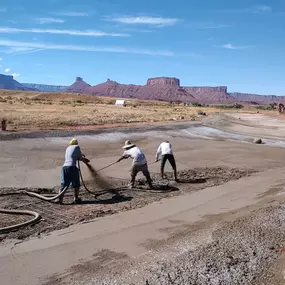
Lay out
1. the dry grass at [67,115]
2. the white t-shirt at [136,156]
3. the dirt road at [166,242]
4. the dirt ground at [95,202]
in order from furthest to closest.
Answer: the dry grass at [67,115] → the white t-shirt at [136,156] → the dirt ground at [95,202] → the dirt road at [166,242]

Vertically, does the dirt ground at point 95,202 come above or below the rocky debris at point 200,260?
below

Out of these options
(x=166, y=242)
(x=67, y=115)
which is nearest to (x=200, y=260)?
(x=166, y=242)

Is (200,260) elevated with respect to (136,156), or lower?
lower

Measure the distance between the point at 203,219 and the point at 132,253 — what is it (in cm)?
272

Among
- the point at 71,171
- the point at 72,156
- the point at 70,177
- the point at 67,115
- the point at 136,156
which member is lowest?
the point at 67,115

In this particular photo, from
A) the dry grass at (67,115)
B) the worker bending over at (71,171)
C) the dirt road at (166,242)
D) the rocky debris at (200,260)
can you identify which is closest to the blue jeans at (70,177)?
the worker bending over at (71,171)

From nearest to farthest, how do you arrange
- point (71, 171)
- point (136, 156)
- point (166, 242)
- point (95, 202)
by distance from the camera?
point (166, 242)
point (71, 171)
point (95, 202)
point (136, 156)

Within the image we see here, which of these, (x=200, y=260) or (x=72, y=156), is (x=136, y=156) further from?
(x=200, y=260)

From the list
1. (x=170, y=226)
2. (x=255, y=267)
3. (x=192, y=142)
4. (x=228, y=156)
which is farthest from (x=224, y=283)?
(x=192, y=142)

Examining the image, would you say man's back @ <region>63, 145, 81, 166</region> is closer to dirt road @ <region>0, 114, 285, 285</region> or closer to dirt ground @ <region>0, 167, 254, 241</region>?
dirt ground @ <region>0, 167, 254, 241</region>

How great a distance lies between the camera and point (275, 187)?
43.8ft

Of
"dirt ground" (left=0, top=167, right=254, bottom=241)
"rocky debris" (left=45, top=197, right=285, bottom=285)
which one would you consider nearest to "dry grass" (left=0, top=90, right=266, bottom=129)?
"dirt ground" (left=0, top=167, right=254, bottom=241)

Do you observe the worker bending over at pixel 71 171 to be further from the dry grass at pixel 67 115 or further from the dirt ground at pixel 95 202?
the dry grass at pixel 67 115

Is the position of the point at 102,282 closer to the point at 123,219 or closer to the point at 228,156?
the point at 123,219
